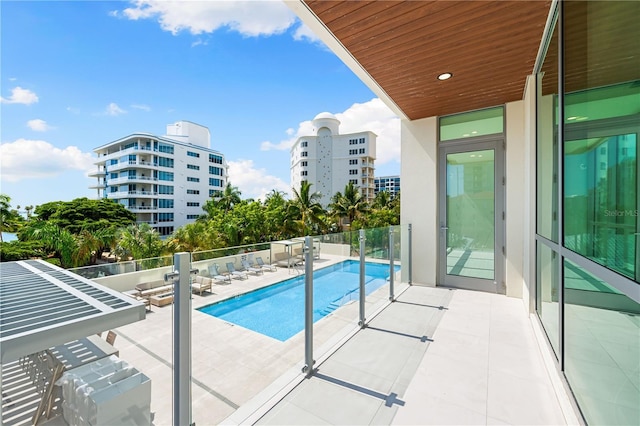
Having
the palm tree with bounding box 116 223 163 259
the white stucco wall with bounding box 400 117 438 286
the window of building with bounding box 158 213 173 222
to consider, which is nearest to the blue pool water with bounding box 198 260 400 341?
the white stucco wall with bounding box 400 117 438 286

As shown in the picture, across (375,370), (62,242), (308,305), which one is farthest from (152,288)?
(62,242)

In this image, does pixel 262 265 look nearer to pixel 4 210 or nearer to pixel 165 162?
pixel 4 210

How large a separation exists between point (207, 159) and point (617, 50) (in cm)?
4981

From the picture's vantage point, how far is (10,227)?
86.2 feet

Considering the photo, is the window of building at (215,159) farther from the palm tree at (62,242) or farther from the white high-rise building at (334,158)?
the palm tree at (62,242)

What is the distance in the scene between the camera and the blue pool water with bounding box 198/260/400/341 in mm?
3312

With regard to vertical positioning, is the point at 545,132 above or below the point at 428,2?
below

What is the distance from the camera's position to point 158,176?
3912cm

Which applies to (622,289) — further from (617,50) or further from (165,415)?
(165,415)

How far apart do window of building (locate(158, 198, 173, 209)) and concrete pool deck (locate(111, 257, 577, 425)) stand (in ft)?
135

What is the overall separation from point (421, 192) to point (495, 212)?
1434 millimetres

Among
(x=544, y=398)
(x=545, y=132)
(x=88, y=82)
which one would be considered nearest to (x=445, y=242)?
(x=545, y=132)

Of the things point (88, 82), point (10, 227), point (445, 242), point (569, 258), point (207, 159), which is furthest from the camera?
point (207, 159)

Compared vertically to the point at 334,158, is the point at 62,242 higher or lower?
lower
